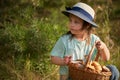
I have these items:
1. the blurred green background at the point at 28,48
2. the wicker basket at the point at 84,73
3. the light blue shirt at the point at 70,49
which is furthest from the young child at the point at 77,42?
the blurred green background at the point at 28,48

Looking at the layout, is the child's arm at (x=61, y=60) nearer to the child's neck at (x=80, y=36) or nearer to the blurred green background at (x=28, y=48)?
the child's neck at (x=80, y=36)

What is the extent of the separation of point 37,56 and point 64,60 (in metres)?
1.66

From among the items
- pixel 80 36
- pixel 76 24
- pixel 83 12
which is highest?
pixel 83 12

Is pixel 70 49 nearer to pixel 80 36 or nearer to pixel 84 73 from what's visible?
pixel 80 36

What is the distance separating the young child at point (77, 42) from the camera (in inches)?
182

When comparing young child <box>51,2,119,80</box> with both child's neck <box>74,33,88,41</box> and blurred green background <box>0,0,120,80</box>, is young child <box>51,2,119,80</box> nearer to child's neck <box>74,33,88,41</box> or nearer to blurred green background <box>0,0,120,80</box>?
child's neck <box>74,33,88,41</box>

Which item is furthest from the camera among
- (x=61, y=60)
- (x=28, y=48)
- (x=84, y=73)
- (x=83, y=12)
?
(x=28, y=48)

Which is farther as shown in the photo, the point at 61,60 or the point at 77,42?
the point at 77,42

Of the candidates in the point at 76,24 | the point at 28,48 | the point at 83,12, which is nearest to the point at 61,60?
the point at 76,24

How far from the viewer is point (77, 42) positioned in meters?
4.72

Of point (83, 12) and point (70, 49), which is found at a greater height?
point (83, 12)

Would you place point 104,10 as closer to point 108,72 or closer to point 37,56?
point 37,56

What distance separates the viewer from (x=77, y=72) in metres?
4.36

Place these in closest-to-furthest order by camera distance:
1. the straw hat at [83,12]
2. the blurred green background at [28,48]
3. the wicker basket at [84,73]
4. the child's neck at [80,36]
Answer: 1. the wicker basket at [84,73]
2. the straw hat at [83,12]
3. the child's neck at [80,36]
4. the blurred green background at [28,48]
